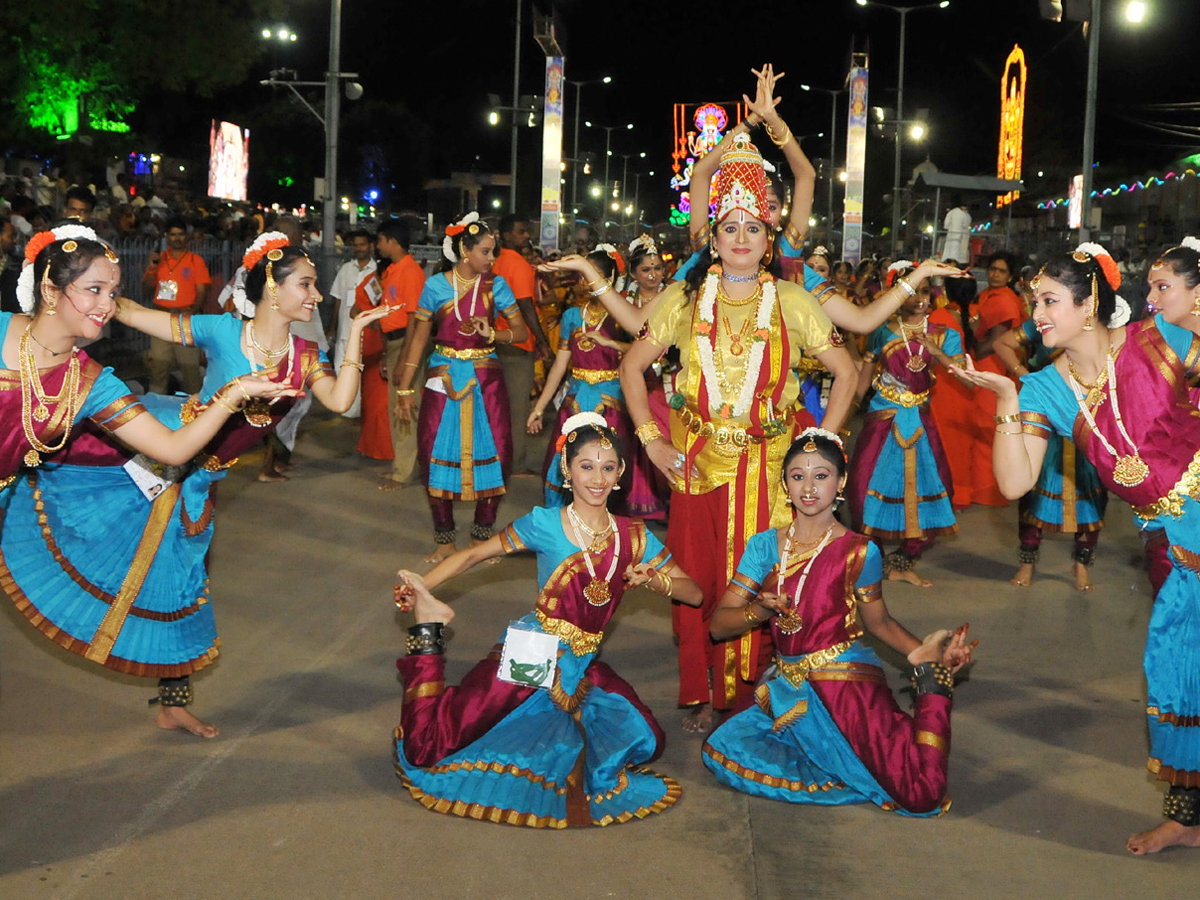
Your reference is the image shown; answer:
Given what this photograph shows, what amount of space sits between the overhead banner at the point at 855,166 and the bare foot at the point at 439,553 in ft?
54.6

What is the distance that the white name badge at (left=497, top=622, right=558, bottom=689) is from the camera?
4.54 metres

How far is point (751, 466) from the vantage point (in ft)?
17.2

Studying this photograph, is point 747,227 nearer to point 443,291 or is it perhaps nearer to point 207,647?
point 207,647

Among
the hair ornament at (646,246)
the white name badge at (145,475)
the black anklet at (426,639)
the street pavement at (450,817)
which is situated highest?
the hair ornament at (646,246)

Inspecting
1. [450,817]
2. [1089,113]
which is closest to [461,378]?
[450,817]

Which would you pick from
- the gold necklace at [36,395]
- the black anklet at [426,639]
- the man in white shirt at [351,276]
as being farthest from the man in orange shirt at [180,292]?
the black anklet at [426,639]

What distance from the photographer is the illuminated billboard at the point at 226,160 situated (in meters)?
37.1

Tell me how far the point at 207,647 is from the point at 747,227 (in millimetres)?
2584

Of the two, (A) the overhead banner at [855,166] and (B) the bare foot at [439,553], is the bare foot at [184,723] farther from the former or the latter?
(A) the overhead banner at [855,166]

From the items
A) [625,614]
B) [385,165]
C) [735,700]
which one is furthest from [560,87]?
[385,165]

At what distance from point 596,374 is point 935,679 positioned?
4.18m

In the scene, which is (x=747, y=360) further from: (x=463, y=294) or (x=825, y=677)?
(x=463, y=294)

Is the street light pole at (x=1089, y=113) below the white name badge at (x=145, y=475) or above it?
above

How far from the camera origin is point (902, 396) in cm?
789
